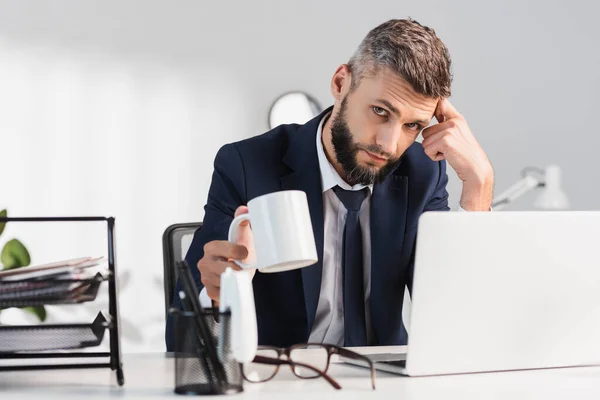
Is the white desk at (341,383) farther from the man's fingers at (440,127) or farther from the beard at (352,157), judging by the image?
the man's fingers at (440,127)

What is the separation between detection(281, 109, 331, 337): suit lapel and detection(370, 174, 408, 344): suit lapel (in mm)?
128

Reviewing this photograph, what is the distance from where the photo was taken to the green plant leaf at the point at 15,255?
2.87 m

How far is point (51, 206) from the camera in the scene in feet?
11.1

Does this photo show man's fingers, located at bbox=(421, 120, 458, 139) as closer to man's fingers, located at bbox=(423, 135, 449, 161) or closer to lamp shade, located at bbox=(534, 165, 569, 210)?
man's fingers, located at bbox=(423, 135, 449, 161)

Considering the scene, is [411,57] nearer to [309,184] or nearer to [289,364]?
[309,184]

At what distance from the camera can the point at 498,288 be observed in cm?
107

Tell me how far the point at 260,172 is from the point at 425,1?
229cm

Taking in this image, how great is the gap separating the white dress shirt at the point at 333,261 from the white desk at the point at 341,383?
22.3 inches

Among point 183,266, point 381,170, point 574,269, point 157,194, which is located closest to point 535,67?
point 157,194

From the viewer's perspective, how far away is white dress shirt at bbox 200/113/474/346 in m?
1.77

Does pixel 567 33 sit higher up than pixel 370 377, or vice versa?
pixel 567 33

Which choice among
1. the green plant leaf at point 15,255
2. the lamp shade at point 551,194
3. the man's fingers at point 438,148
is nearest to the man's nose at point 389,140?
the man's fingers at point 438,148

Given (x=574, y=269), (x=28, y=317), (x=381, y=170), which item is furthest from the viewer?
(x=28, y=317)

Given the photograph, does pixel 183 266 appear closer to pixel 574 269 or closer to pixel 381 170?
pixel 574 269
